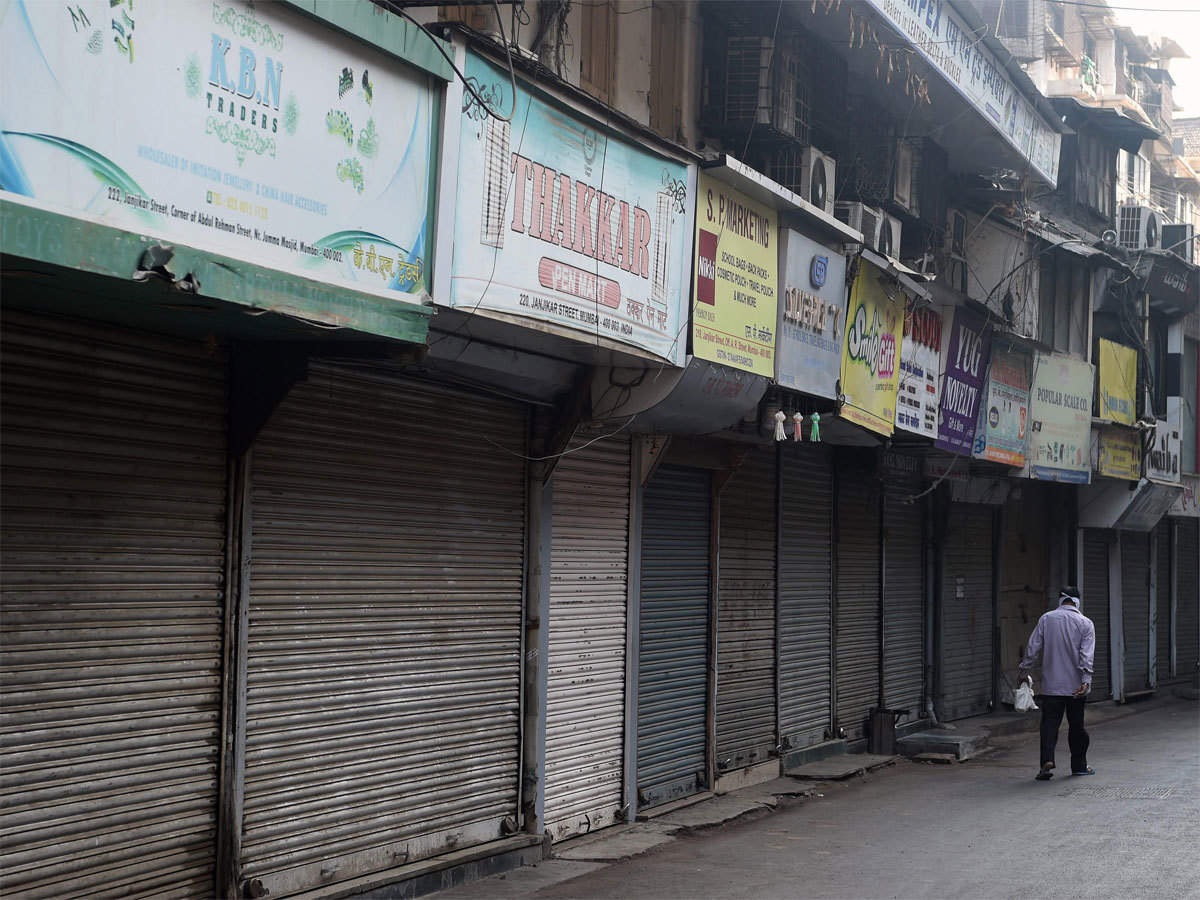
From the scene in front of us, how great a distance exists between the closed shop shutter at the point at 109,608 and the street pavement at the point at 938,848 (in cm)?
230

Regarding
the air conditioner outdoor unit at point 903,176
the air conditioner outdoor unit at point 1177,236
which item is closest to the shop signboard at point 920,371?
the air conditioner outdoor unit at point 903,176

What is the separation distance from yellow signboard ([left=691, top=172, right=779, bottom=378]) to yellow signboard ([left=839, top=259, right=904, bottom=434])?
1938mm

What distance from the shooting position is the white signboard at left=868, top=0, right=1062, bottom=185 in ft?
39.4

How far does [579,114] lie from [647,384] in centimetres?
215

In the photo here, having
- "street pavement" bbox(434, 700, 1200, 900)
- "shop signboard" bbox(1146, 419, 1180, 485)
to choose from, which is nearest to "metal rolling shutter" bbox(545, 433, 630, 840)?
"street pavement" bbox(434, 700, 1200, 900)

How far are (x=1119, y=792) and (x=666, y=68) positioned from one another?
7.71 meters

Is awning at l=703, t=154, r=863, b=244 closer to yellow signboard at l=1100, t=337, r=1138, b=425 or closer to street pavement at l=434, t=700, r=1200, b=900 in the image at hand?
street pavement at l=434, t=700, r=1200, b=900

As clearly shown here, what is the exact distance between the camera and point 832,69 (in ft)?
43.3

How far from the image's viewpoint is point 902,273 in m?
13.5

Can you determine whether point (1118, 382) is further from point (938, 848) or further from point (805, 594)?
point (938, 848)

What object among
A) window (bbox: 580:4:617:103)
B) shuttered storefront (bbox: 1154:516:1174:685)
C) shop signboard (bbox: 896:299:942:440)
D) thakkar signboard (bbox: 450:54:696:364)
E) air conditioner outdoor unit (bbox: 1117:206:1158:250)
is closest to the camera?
thakkar signboard (bbox: 450:54:696:364)

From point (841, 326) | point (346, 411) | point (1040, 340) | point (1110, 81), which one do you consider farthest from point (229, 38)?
point (1110, 81)

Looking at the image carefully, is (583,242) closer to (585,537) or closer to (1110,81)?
(585,537)

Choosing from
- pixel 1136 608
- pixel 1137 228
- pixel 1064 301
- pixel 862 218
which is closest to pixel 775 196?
pixel 862 218
